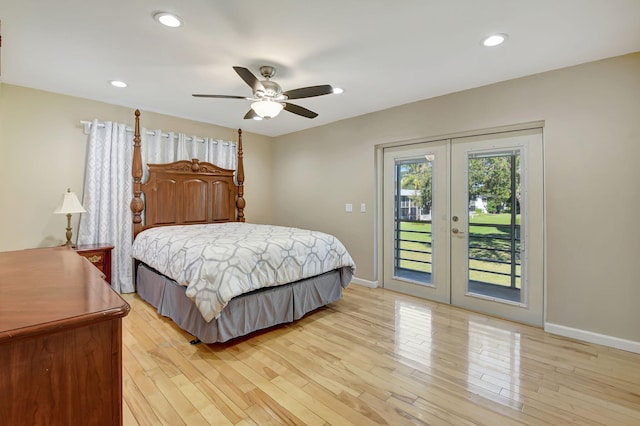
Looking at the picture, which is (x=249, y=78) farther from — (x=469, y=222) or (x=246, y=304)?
(x=469, y=222)

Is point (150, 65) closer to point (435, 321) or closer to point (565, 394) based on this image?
point (435, 321)

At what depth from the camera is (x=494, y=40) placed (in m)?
2.40

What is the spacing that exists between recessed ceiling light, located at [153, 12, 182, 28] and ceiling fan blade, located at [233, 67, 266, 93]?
0.47m

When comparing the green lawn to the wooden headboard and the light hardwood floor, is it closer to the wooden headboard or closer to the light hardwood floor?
the light hardwood floor

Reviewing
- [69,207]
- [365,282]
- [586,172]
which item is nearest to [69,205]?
[69,207]

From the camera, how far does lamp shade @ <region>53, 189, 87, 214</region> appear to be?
332 centimetres

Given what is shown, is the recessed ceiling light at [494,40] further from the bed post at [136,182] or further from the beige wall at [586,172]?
the bed post at [136,182]

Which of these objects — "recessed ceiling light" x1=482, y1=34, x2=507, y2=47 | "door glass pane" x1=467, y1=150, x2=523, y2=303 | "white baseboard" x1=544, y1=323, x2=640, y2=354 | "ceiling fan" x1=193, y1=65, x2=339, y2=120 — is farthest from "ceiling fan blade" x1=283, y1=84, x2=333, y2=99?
"white baseboard" x1=544, y1=323, x2=640, y2=354

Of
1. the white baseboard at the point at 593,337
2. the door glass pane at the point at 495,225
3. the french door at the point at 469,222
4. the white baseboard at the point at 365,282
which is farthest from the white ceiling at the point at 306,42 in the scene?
the white baseboard at the point at 365,282

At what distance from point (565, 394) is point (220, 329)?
8.29 ft

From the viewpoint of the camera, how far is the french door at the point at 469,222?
3148 millimetres

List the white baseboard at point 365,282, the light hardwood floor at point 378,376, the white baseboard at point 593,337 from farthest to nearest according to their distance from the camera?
the white baseboard at point 365,282 < the white baseboard at point 593,337 < the light hardwood floor at point 378,376

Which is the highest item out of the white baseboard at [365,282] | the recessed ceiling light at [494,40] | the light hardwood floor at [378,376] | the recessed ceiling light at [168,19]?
the recessed ceiling light at [494,40]

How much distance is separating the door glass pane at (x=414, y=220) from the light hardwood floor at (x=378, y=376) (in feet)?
3.37
